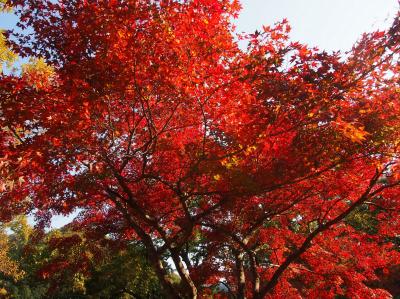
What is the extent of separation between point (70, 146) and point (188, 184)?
3079 millimetres

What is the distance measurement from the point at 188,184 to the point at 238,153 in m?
2.12

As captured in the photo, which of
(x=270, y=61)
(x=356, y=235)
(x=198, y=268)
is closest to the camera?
(x=270, y=61)

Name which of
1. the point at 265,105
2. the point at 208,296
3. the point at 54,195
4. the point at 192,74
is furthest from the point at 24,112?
the point at 208,296

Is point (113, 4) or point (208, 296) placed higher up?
point (113, 4)

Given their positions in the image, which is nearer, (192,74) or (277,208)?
(192,74)

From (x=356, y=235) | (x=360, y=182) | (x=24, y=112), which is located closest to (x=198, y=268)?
(x=356, y=235)

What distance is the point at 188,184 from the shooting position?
337 inches

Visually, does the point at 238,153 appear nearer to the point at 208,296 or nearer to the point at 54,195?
the point at 54,195

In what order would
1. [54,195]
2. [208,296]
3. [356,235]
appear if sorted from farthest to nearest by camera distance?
[208,296] → [356,235] → [54,195]

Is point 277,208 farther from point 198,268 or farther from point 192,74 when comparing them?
point 198,268

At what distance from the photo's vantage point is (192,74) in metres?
6.68

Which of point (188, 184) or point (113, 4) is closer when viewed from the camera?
point (113, 4)

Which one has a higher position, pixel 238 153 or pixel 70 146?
pixel 70 146

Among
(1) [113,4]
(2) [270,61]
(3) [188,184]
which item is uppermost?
(1) [113,4]
